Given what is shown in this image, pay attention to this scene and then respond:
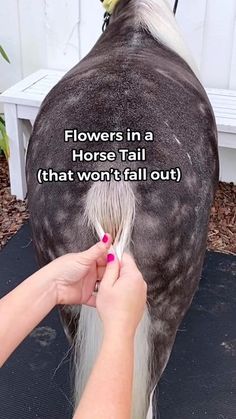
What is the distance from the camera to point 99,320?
104cm

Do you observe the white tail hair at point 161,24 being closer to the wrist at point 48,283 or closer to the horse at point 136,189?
the horse at point 136,189

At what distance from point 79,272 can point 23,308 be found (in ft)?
0.36

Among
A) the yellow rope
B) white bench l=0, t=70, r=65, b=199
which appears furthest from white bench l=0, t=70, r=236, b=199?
the yellow rope

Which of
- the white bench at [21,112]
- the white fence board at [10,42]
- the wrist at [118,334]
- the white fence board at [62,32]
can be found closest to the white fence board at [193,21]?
the white fence board at [62,32]

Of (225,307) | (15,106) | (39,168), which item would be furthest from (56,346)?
(15,106)

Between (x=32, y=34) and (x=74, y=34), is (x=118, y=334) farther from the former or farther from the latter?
(x=32, y=34)

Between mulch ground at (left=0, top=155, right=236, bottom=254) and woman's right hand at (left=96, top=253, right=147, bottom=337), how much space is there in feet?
4.60

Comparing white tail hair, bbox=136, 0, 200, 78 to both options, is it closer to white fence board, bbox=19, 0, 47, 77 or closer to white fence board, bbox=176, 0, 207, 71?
white fence board, bbox=176, 0, 207, 71

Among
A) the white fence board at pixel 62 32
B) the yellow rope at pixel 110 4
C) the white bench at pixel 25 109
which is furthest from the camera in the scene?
the white fence board at pixel 62 32

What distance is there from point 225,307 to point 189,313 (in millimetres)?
132

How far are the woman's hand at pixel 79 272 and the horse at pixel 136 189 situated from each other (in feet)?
0.16

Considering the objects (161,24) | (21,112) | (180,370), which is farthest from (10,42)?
(180,370)

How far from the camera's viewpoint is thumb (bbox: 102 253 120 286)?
2.65 ft

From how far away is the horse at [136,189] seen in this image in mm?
948
